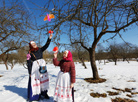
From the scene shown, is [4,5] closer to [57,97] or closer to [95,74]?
[57,97]

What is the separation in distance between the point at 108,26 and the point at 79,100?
164 inches

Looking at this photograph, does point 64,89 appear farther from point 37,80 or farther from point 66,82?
point 37,80

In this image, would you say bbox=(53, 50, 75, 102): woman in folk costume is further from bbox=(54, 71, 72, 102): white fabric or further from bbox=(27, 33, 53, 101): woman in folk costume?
bbox=(27, 33, 53, 101): woman in folk costume

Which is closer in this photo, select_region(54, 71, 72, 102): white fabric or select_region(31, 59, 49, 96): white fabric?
select_region(54, 71, 72, 102): white fabric

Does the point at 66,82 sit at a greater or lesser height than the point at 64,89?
greater

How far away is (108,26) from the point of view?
16.2 feet

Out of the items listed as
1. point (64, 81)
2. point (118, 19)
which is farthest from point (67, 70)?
point (118, 19)

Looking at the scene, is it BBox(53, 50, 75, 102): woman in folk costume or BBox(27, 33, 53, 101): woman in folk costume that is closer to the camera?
BBox(53, 50, 75, 102): woman in folk costume

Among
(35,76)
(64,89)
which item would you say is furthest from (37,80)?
(64,89)

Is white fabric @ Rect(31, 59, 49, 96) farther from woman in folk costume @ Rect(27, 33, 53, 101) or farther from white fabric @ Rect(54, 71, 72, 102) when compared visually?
white fabric @ Rect(54, 71, 72, 102)

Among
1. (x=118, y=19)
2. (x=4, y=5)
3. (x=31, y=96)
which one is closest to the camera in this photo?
(x=31, y=96)

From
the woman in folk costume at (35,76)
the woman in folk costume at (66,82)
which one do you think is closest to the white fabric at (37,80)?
the woman in folk costume at (35,76)

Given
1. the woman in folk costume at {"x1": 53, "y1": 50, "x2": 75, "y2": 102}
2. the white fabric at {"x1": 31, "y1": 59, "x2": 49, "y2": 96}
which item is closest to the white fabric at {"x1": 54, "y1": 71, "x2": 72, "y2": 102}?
the woman in folk costume at {"x1": 53, "y1": 50, "x2": 75, "y2": 102}

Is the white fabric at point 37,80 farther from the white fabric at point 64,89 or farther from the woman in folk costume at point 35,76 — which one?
the white fabric at point 64,89
